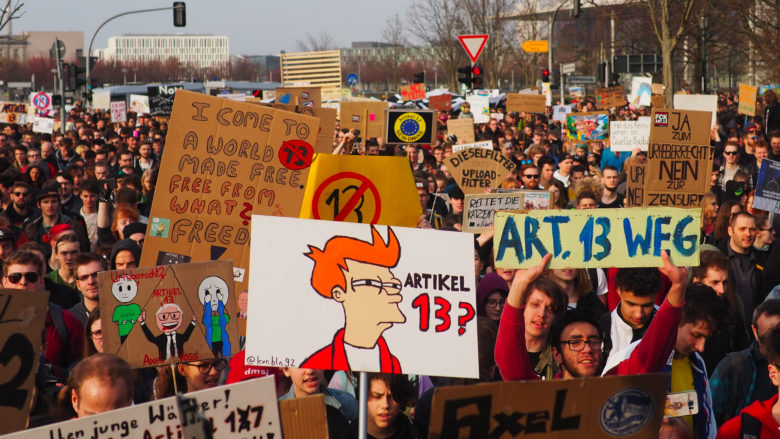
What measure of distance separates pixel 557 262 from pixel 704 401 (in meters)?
0.92

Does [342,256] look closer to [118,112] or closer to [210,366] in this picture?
[210,366]

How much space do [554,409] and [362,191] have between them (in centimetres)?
285

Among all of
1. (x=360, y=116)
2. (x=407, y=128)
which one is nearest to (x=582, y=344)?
(x=407, y=128)

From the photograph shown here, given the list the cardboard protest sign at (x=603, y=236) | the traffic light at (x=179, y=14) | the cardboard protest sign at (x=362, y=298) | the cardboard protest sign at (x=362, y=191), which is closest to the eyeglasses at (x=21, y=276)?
the cardboard protest sign at (x=362, y=191)

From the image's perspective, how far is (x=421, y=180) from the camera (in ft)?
34.3

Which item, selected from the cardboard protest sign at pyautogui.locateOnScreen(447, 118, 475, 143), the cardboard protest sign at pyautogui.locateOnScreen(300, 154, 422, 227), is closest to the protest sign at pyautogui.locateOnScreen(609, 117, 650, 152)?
the cardboard protest sign at pyautogui.locateOnScreen(447, 118, 475, 143)

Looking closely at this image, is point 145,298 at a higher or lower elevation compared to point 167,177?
lower

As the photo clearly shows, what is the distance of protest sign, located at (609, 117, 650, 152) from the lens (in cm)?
1443

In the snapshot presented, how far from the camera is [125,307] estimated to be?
194 inches

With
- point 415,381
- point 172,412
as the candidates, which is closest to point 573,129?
point 415,381

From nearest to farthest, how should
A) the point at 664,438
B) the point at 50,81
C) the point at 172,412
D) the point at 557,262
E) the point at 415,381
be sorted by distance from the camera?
1. the point at 172,412
2. the point at 664,438
3. the point at 557,262
4. the point at 415,381
5. the point at 50,81

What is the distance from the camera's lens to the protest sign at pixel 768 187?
26.7ft

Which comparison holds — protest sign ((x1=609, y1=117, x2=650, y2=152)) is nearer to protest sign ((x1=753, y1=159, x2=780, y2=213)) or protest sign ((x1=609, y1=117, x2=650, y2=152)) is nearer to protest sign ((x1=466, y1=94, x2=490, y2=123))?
protest sign ((x1=753, y1=159, x2=780, y2=213))

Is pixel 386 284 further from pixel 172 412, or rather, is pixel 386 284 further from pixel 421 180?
pixel 421 180
